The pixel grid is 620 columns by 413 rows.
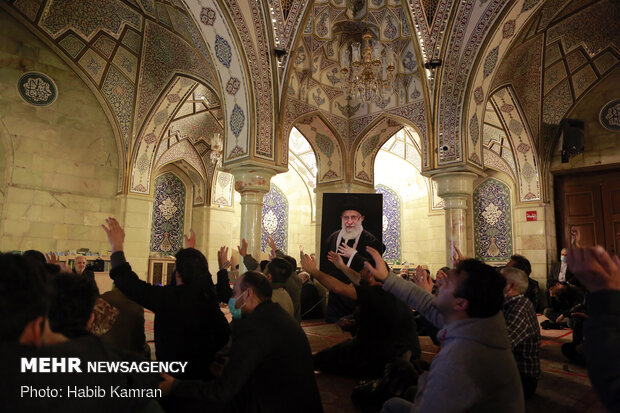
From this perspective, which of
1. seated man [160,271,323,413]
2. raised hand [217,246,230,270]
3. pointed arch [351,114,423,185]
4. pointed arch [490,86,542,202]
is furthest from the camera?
pointed arch [490,86,542,202]

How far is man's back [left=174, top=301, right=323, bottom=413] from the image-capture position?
1.88m

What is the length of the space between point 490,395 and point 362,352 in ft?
7.62

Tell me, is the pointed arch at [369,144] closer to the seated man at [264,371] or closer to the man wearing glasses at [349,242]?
the man wearing glasses at [349,242]

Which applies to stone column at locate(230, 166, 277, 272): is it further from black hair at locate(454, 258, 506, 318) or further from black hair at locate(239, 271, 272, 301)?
black hair at locate(454, 258, 506, 318)

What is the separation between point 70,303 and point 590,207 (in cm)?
1176

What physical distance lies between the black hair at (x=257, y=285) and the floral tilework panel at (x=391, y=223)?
1269 cm

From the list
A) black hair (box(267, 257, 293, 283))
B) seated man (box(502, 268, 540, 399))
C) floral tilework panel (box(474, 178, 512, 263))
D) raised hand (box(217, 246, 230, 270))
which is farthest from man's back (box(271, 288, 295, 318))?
floral tilework panel (box(474, 178, 512, 263))

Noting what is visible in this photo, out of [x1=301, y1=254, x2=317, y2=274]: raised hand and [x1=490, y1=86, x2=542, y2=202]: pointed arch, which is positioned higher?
[x1=490, y1=86, x2=542, y2=202]: pointed arch

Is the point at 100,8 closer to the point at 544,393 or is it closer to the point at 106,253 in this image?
the point at 106,253

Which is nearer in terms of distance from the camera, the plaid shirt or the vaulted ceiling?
the plaid shirt

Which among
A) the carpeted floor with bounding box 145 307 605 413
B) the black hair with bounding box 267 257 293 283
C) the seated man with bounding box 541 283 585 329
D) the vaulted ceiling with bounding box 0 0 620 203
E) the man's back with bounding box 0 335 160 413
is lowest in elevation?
the carpeted floor with bounding box 145 307 605 413

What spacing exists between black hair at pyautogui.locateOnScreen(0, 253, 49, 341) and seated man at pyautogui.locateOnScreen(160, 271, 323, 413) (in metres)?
0.96

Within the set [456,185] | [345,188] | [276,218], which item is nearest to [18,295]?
[456,185]

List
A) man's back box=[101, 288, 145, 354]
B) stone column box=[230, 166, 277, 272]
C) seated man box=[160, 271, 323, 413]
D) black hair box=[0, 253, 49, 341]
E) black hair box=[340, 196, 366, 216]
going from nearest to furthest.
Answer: black hair box=[0, 253, 49, 341] → seated man box=[160, 271, 323, 413] → man's back box=[101, 288, 145, 354] → black hair box=[340, 196, 366, 216] → stone column box=[230, 166, 277, 272]
